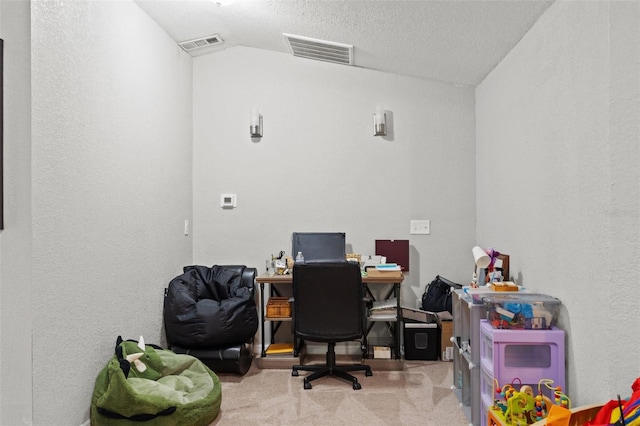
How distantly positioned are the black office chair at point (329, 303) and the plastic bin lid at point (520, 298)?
974 millimetres

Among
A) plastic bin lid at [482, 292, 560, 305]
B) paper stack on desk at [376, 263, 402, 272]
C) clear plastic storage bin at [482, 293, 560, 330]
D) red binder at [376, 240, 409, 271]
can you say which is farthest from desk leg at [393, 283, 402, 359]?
clear plastic storage bin at [482, 293, 560, 330]

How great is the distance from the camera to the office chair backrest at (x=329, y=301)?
3.11m

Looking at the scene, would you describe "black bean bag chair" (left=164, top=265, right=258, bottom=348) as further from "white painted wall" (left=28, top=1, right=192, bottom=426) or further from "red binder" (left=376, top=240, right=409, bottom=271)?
"red binder" (left=376, top=240, right=409, bottom=271)

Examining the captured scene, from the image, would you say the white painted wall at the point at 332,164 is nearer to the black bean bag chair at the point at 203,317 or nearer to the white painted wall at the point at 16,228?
the black bean bag chair at the point at 203,317

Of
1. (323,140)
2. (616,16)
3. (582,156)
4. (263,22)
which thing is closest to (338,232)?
(323,140)

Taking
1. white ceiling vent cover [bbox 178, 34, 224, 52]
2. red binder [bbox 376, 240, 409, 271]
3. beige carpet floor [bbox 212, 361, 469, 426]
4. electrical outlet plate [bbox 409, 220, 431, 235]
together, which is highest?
white ceiling vent cover [bbox 178, 34, 224, 52]

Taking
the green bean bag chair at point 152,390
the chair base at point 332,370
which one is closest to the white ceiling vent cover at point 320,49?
the chair base at point 332,370

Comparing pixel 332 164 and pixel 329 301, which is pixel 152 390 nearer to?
pixel 329 301

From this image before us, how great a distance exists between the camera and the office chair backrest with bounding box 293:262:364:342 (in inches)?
122

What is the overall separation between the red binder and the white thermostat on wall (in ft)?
4.77

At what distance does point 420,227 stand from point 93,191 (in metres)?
2.79

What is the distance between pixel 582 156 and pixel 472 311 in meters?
1.07

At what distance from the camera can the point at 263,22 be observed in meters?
3.46

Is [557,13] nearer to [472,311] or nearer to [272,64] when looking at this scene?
[472,311]
